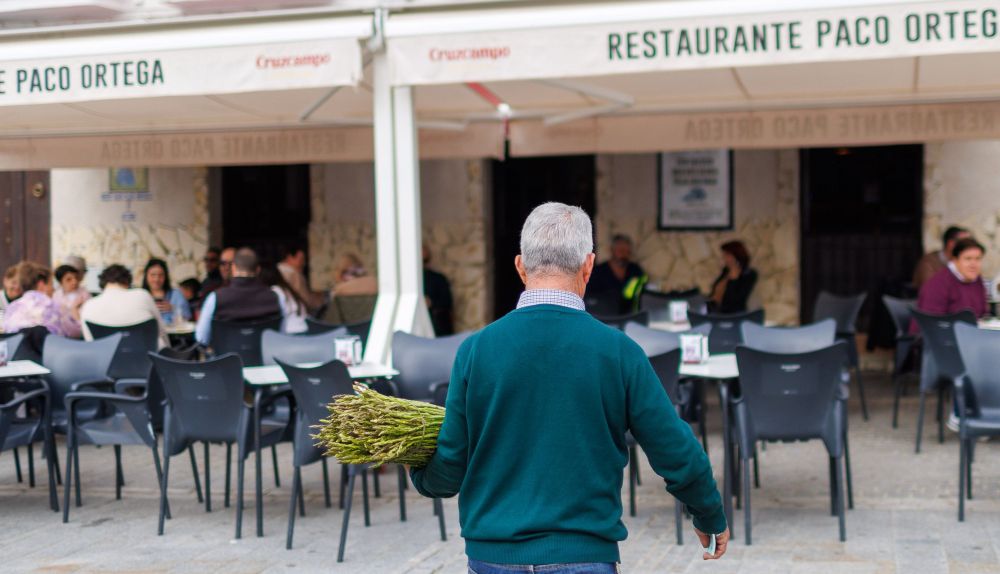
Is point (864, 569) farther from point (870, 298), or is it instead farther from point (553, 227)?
point (870, 298)

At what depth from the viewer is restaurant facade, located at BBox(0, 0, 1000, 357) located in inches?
283

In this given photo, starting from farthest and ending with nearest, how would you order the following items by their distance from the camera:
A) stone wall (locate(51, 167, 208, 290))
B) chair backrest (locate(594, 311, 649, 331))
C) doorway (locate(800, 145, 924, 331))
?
stone wall (locate(51, 167, 208, 290))
doorway (locate(800, 145, 924, 331))
chair backrest (locate(594, 311, 649, 331))

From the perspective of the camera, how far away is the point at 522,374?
9.10ft

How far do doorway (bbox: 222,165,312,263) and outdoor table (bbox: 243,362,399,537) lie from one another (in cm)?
702

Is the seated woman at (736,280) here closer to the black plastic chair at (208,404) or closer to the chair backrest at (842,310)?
the chair backrest at (842,310)

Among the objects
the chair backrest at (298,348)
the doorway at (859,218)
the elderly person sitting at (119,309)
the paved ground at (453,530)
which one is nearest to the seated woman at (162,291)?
the elderly person sitting at (119,309)

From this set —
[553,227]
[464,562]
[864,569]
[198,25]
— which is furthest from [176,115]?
[553,227]

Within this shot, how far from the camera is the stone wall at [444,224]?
13.2 metres

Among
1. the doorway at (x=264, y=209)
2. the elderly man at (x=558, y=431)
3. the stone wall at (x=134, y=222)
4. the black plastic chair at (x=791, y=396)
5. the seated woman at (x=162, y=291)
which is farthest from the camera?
the doorway at (x=264, y=209)

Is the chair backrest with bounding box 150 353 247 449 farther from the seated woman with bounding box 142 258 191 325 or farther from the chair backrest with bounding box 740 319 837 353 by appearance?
the seated woman with bounding box 142 258 191 325

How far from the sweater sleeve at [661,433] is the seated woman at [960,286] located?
6516 millimetres

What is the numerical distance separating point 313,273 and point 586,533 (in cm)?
1127

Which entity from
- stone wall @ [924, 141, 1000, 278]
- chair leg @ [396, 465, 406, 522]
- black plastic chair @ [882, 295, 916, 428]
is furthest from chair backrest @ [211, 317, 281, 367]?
stone wall @ [924, 141, 1000, 278]

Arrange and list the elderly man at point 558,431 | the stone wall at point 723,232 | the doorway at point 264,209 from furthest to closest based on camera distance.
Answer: the doorway at point 264,209
the stone wall at point 723,232
the elderly man at point 558,431
